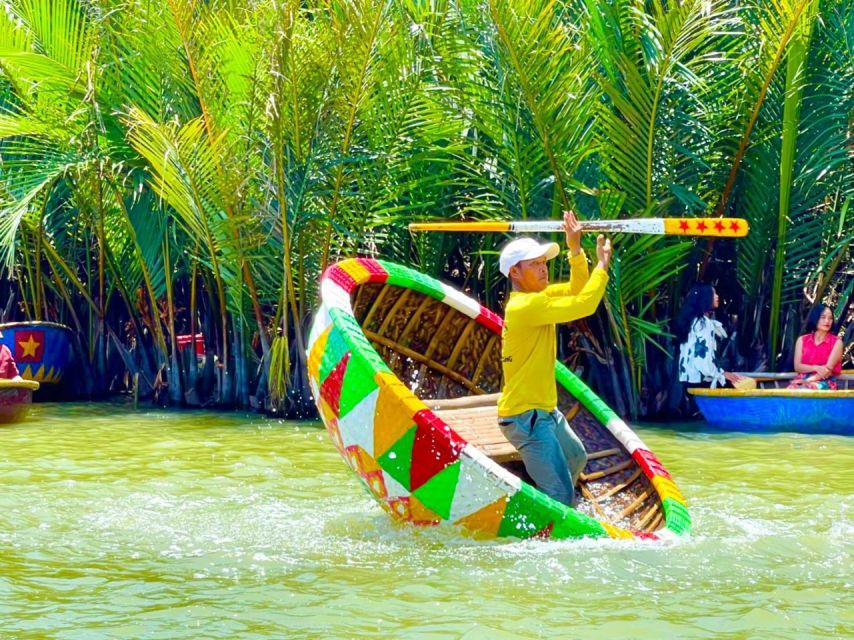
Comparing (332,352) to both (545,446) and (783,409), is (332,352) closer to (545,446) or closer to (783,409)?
(545,446)

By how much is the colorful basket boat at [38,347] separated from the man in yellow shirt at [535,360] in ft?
27.4

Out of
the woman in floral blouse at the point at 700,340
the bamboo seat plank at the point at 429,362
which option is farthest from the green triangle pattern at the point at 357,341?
the woman in floral blouse at the point at 700,340

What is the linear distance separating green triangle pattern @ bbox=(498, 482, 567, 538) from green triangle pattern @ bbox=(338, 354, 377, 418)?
32.6 inches

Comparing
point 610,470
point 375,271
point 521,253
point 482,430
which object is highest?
point 521,253

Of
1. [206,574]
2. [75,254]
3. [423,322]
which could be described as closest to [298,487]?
[423,322]

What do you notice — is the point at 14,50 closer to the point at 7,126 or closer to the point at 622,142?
the point at 7,126

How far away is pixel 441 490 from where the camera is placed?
6.07 meters

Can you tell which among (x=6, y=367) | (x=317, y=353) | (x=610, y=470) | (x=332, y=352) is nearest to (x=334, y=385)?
(x=332, y=352)

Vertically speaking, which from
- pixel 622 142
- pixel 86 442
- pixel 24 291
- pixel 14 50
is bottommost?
pixel 86 442

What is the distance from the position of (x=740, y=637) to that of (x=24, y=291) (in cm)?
1121

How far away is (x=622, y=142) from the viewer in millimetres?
11172

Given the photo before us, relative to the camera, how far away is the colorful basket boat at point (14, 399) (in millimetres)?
11312

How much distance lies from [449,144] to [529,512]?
21.7ft

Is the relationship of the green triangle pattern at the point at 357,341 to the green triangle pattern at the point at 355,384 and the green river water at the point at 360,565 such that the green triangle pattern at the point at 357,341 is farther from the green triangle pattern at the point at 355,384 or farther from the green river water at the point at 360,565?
the green river water at the point at 360,565
